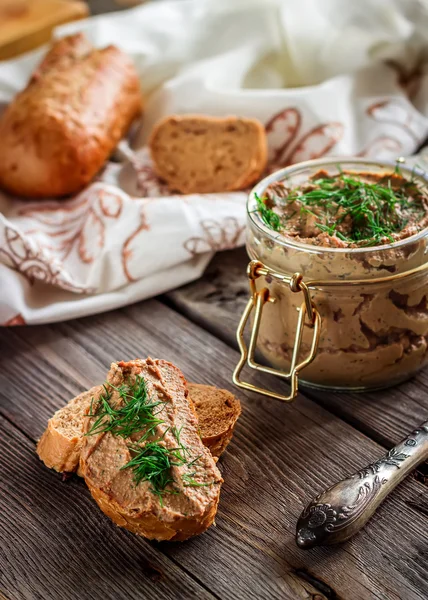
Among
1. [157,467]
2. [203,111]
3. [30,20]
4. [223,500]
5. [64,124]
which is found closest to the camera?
[157,467]

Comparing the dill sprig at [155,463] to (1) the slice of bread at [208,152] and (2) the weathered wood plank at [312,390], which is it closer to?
(2) the weathered wood plank at [312,390]

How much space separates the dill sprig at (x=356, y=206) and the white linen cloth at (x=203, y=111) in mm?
509

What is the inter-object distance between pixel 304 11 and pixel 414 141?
0.66 metres

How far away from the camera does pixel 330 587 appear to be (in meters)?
1.41

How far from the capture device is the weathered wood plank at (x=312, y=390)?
70.4 inches

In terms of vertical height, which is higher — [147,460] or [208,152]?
[147,460]

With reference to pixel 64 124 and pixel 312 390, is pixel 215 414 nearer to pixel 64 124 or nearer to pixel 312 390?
pixel 312 390

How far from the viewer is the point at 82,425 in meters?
1.69

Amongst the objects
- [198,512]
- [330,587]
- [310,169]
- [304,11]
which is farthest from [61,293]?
[304,11]

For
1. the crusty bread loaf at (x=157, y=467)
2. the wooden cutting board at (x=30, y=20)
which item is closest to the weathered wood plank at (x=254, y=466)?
the crusty bread loaf at (x=157, y=467)

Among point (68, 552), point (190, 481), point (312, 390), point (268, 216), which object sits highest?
point (268, 216)

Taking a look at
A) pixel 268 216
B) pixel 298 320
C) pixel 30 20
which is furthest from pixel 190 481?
pixel 30 20

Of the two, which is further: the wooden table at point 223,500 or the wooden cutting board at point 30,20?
the wooden cutting board at point 30,20

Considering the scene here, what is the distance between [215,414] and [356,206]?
55cm
